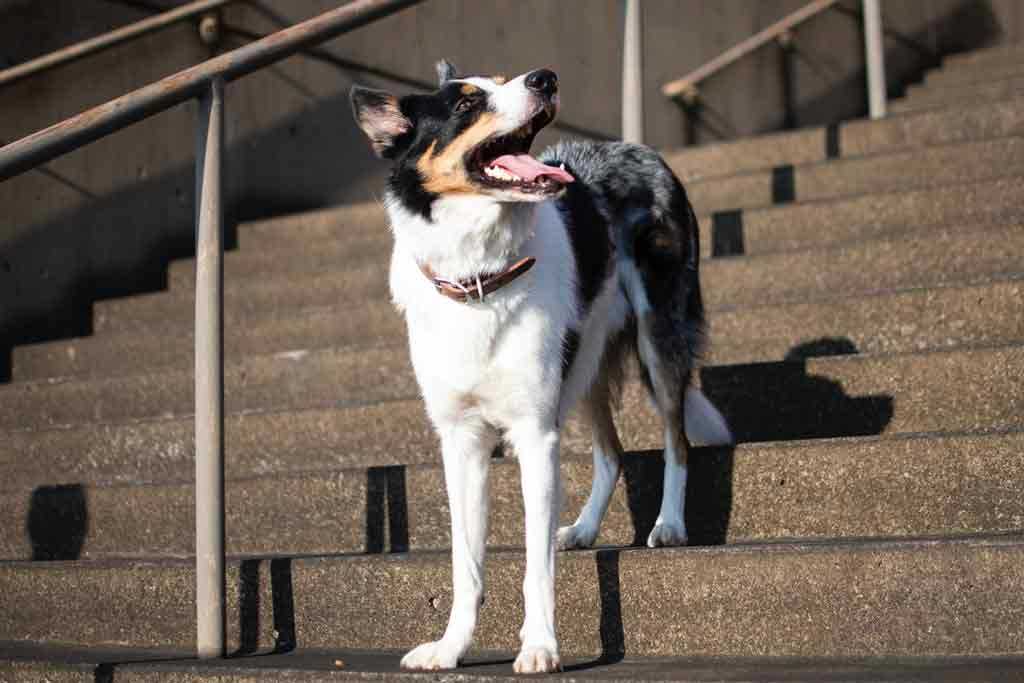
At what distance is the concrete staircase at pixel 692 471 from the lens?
305 centimetres

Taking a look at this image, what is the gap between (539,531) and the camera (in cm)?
316

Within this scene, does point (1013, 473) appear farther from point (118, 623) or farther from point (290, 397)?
point (290, 397)

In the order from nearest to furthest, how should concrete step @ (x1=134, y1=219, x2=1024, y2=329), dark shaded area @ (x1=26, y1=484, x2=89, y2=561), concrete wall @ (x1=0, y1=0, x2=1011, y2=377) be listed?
dark shaded area @ (x1=26, y1=484, x2=89, y2=561), concrete step @ (x1=134, y1=219, x2=1024, y2=329), concrete wall @ (x1=0, y1=0, x2=1011, y2=377)

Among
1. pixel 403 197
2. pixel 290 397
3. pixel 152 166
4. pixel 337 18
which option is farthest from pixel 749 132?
pixel 403 197

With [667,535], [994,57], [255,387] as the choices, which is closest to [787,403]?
[667,535]

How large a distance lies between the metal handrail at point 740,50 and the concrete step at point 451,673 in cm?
580

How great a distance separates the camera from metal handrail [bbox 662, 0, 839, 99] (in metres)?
8.71

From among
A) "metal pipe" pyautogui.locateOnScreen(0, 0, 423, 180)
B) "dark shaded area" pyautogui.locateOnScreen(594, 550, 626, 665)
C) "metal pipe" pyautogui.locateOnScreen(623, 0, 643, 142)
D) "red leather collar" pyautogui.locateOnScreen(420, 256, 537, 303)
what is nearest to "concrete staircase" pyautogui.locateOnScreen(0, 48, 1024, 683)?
"dark shaded area" pyautogui.locateOnScreen(594, 550, 626, 665)

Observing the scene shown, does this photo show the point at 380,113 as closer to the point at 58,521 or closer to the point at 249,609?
the point at 249,609

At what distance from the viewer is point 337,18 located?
3990mm

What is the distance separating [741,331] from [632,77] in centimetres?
127

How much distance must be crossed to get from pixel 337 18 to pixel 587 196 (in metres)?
0.86

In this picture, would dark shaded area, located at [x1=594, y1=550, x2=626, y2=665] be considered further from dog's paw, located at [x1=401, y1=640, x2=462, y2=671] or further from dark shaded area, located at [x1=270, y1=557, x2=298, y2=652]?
dark shaded area, located at [x1=270, y1=557, x2=298, y2=652]

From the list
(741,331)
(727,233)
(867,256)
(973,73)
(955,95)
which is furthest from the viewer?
(973,73)
